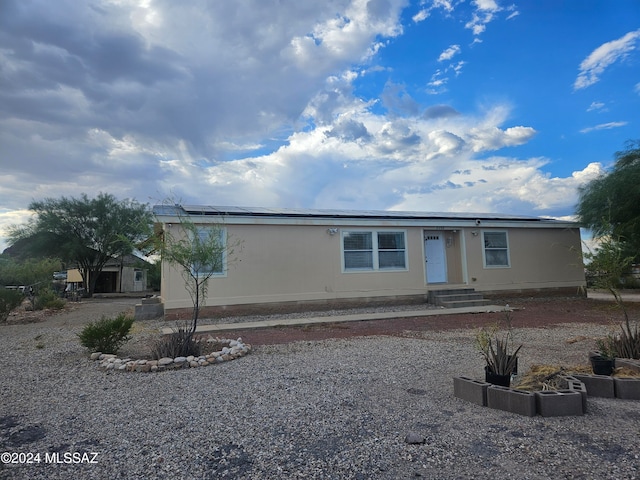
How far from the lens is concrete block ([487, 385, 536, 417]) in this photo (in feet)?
11.2

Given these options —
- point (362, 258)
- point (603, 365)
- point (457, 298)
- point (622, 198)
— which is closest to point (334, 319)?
point (362, 258)

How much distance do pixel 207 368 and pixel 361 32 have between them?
31.4ft

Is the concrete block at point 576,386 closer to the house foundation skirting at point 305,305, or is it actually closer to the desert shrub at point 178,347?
the desert shrub at point 178,347

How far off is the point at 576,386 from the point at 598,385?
0.44m

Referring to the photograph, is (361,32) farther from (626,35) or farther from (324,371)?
(324,371)

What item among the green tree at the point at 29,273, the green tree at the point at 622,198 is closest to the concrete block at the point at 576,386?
the green tree at the point at 622,198

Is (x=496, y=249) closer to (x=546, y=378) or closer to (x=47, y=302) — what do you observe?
(x=546, y=378)

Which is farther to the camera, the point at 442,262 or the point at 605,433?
the point at 442,262

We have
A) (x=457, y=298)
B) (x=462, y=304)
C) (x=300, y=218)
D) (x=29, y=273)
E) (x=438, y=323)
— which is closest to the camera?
(x=438, y=323)

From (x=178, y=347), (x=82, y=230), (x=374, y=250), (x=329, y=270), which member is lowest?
(x=178, y=347)

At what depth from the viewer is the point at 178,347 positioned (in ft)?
20.1

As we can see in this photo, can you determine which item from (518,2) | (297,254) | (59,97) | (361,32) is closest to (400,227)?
(297,254)

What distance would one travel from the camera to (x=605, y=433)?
3051 millimetres

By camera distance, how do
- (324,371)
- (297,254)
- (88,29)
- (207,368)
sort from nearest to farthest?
(324,371) < (207,368) < (88,29) < (297,254)
